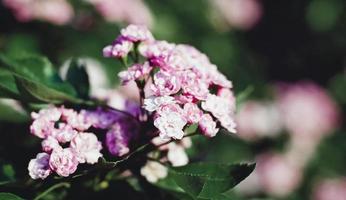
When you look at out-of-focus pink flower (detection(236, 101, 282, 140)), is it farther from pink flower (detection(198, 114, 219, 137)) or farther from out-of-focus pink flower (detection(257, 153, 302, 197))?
pink flower (detection(198, 114, 219, 137))

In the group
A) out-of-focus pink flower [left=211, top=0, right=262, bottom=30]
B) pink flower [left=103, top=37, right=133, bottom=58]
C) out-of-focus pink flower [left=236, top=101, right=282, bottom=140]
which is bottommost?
pink flower [left=103, top=37, right=133, bottom=58]

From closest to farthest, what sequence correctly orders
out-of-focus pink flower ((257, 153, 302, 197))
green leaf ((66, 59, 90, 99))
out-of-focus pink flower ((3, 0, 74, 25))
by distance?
green leaf ((66, 59, 90, 99)), out-of-focus pink flower ((3, 0, 74, 25)), out-of-focus pink flower ((257, 153, 302, 197))

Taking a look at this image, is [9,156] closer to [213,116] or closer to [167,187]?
[167,187]

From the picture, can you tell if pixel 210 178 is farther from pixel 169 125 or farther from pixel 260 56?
pixel 260 56

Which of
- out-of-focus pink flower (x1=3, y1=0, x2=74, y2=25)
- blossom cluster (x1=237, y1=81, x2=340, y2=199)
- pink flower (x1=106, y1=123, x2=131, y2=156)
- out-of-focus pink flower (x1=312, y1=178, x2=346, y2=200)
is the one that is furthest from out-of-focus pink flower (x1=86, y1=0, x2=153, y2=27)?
out-of-focus pink flower (x1=312, y1=178, x2=346, y2=200)

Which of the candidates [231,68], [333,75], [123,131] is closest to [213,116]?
[123,131]

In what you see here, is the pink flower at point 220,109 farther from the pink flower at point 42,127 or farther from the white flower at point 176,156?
the pink flower at point 42,127

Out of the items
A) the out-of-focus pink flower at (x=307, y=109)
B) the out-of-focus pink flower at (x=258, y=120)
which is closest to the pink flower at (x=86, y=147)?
the out-of-focus pink flower at (x=258, y=120)
